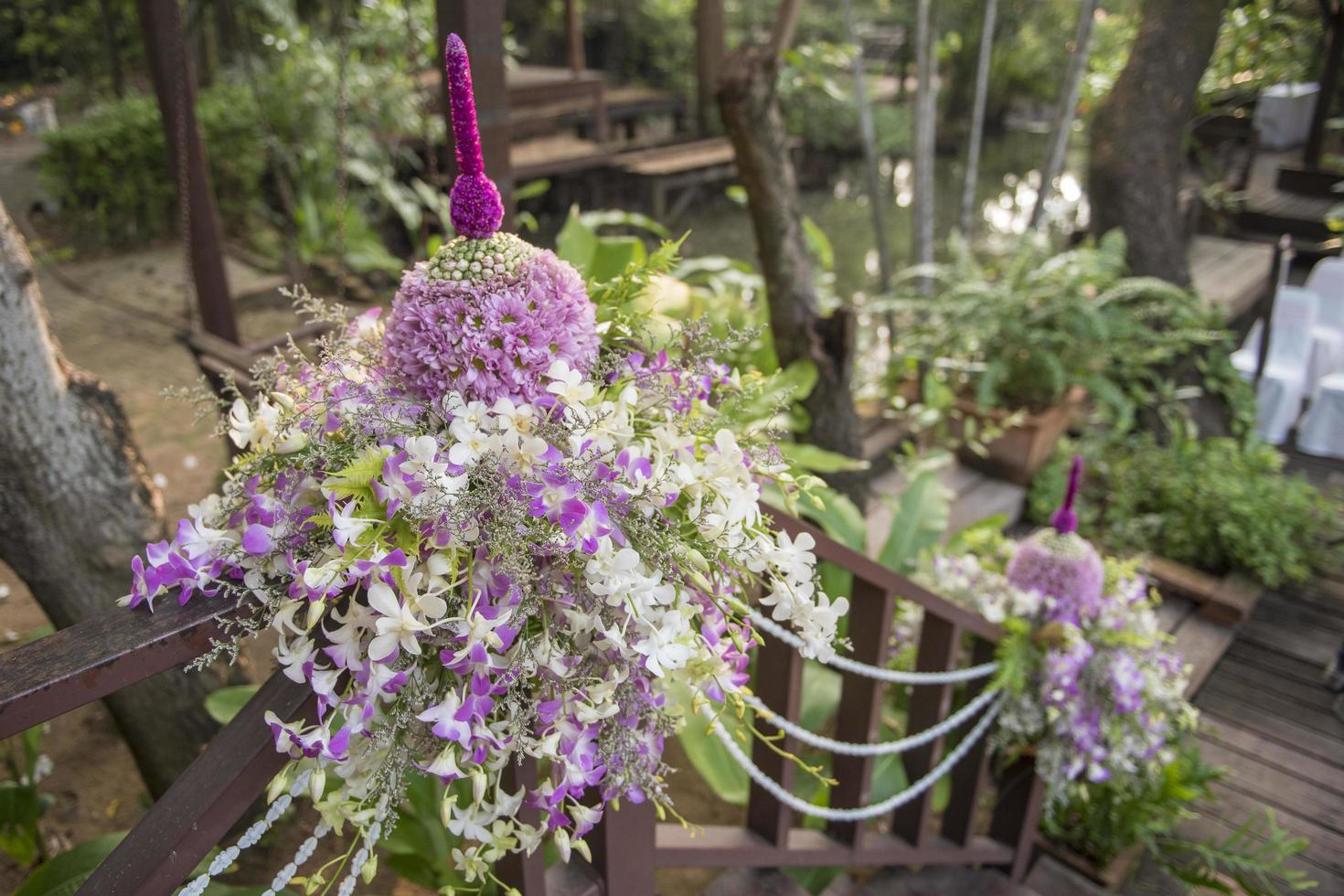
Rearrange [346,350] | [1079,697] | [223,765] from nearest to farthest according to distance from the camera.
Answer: [223,765] → [346,350] → [1079,697]

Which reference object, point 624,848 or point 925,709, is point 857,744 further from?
point 624,848

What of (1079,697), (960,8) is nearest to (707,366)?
(1079,697)

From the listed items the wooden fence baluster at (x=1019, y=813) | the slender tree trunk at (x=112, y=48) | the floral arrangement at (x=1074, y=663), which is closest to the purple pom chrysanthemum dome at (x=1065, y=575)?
the floral arrangement at (x=1074, y=663)

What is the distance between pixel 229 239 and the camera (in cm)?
672

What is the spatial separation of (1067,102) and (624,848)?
496 cm

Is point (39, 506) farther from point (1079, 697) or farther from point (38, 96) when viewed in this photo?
point (38, 96)

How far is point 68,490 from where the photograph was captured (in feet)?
6.53

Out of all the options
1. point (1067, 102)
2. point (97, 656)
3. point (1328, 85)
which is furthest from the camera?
point (1328, 85)

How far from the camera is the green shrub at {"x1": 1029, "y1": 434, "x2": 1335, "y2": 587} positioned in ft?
13.1

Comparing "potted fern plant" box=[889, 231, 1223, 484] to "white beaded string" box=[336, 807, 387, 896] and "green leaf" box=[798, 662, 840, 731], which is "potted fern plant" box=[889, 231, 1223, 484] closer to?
"green leaf" box=[798, 662, 840, 731]

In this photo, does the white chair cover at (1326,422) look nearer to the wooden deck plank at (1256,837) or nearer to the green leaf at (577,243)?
the wooden deck plank at (1256,837)

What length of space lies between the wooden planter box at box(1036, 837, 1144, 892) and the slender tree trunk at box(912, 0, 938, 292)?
300 cm

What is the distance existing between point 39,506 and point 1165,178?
17.6 feet

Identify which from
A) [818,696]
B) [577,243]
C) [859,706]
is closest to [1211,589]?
[818,696]
